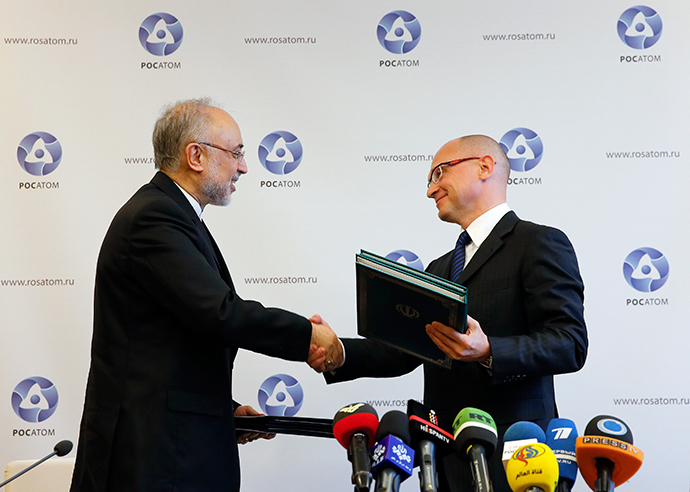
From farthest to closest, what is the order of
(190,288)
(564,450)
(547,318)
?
(547,318), (190,288), (564,450)

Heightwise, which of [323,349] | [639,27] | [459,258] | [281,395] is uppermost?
[639,27]

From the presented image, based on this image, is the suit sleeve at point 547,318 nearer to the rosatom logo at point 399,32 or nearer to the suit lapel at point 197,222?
the suit lapel at point 197,222

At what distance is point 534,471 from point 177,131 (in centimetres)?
206

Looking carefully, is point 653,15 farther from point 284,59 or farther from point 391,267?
point 391,267

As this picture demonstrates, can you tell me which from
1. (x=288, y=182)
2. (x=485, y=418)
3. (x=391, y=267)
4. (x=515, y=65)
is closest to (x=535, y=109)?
(x=515, y=65)

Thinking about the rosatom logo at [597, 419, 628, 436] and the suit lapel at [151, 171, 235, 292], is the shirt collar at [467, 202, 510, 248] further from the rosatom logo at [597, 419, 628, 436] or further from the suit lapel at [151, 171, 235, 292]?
the rosatom logo at [597, 419, 628, 436]

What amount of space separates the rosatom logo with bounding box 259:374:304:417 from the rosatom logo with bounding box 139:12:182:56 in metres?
2.27

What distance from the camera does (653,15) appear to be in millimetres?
4414

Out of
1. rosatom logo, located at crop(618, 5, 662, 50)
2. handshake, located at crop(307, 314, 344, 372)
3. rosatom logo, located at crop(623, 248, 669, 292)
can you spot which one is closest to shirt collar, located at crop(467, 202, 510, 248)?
handshake, located at crop(307, 314, 344, 372)

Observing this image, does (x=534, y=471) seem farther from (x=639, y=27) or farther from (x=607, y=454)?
(x=639, y=27)

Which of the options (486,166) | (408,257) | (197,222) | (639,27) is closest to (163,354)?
(197,222)

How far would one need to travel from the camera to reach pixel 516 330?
258 centimetres

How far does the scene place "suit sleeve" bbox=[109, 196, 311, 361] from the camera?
7.69 feet

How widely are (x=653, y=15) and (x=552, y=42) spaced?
689 mm
